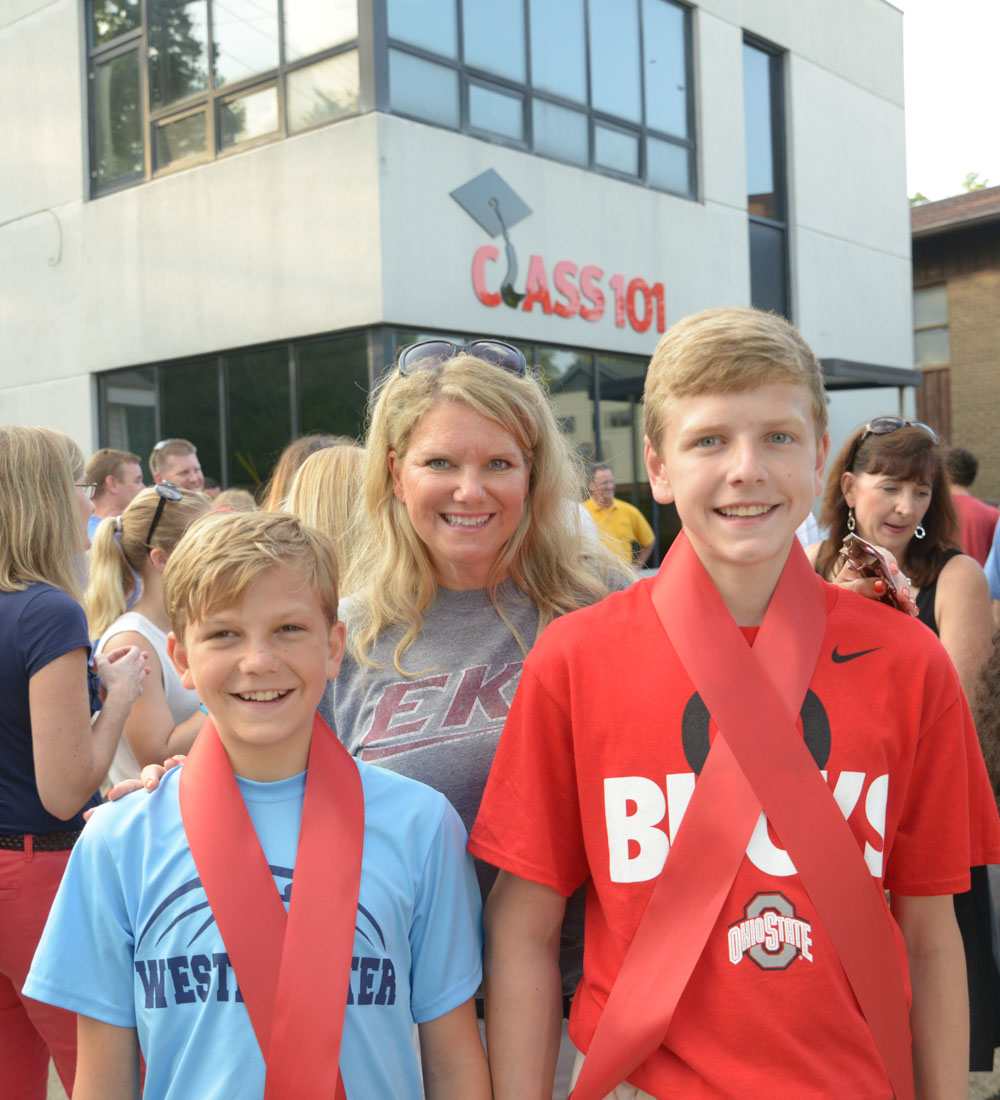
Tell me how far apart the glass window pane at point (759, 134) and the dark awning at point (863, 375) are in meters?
2.21

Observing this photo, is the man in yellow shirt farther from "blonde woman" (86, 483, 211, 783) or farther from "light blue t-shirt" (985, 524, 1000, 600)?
"blonde woman" (86, 483, 211, 783)

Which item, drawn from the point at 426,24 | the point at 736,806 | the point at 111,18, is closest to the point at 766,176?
the point at 426,24

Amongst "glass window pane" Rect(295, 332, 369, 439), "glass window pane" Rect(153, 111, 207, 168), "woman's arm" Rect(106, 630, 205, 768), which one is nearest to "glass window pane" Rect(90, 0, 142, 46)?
"glass window pane" Rect(153, 111, 207, 168)

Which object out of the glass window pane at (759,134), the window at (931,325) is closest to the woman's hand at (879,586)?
the glass window pane at (759,134)

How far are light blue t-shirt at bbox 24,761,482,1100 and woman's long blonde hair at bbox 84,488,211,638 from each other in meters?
2.01

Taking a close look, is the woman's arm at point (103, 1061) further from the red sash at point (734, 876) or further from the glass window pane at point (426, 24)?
the glass window pane at point (426, 24)

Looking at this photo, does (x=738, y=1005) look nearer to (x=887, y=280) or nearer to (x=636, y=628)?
(x=636, y=628)

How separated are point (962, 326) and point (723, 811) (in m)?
22.1

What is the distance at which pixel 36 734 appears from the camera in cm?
246

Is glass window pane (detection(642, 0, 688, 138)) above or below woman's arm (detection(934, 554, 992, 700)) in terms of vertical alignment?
above

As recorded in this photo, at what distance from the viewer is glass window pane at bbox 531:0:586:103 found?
11219 millimetres

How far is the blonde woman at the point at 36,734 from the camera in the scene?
245 centimetres

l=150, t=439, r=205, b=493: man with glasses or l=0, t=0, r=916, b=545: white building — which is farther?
l=0, t=0, r=916, b=545: white building

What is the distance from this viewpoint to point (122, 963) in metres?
1.55
